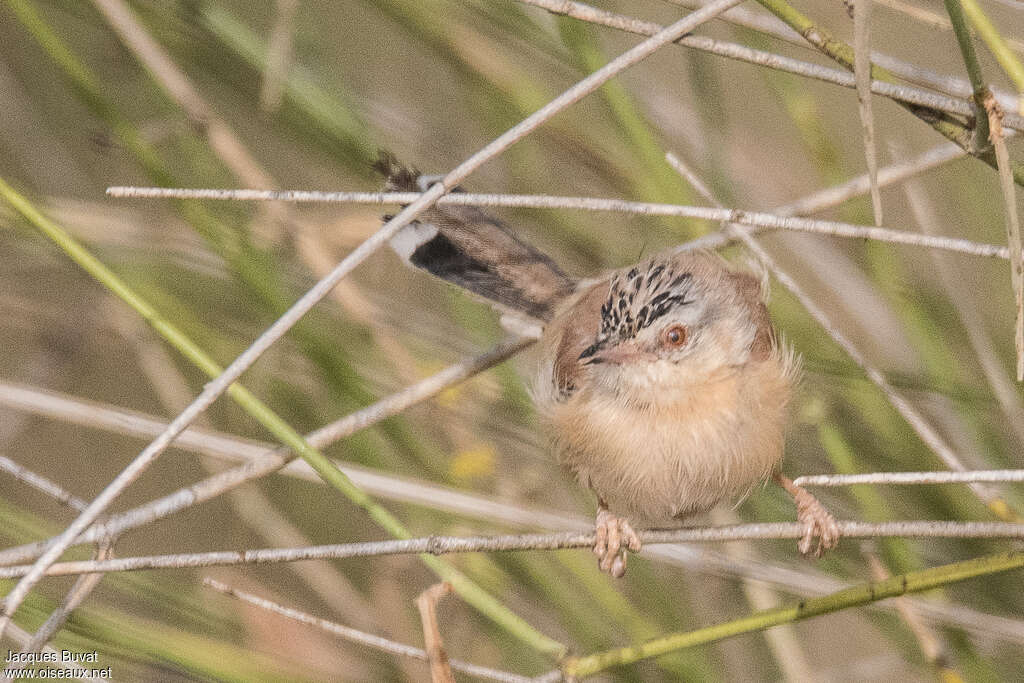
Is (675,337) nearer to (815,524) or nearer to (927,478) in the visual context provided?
(815,524)

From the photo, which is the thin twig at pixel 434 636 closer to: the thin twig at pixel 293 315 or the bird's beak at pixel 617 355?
the thin twig at pixel 293 315

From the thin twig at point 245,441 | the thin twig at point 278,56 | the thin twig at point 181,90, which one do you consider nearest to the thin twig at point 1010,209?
the thin twig at point 245,441

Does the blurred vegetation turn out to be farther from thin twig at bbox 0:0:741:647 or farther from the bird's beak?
thin twig at bbox 0:0:741:647

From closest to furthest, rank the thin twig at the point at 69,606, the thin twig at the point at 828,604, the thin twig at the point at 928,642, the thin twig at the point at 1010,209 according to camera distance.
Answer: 1. the thin twig at the point at 1010,209
2. the thin twig at the point at 828,604
3. the thin twig at the point at 69,606
4. the thin twig at the point at 928,642

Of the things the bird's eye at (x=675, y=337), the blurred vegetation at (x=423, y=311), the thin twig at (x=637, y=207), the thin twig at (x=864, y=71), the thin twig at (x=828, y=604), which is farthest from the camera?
the blurred vegetation at (x=423, y=311)

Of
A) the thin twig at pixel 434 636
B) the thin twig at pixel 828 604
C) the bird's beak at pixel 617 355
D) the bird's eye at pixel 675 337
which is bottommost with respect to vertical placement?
the thin twig at pixel 828 604

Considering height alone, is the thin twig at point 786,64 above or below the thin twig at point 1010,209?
above

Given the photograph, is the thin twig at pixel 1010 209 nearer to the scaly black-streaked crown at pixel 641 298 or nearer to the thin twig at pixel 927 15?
the thin twig at pixel 927 15

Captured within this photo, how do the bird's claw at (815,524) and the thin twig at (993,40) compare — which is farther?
the bird's claw at (815,524)
